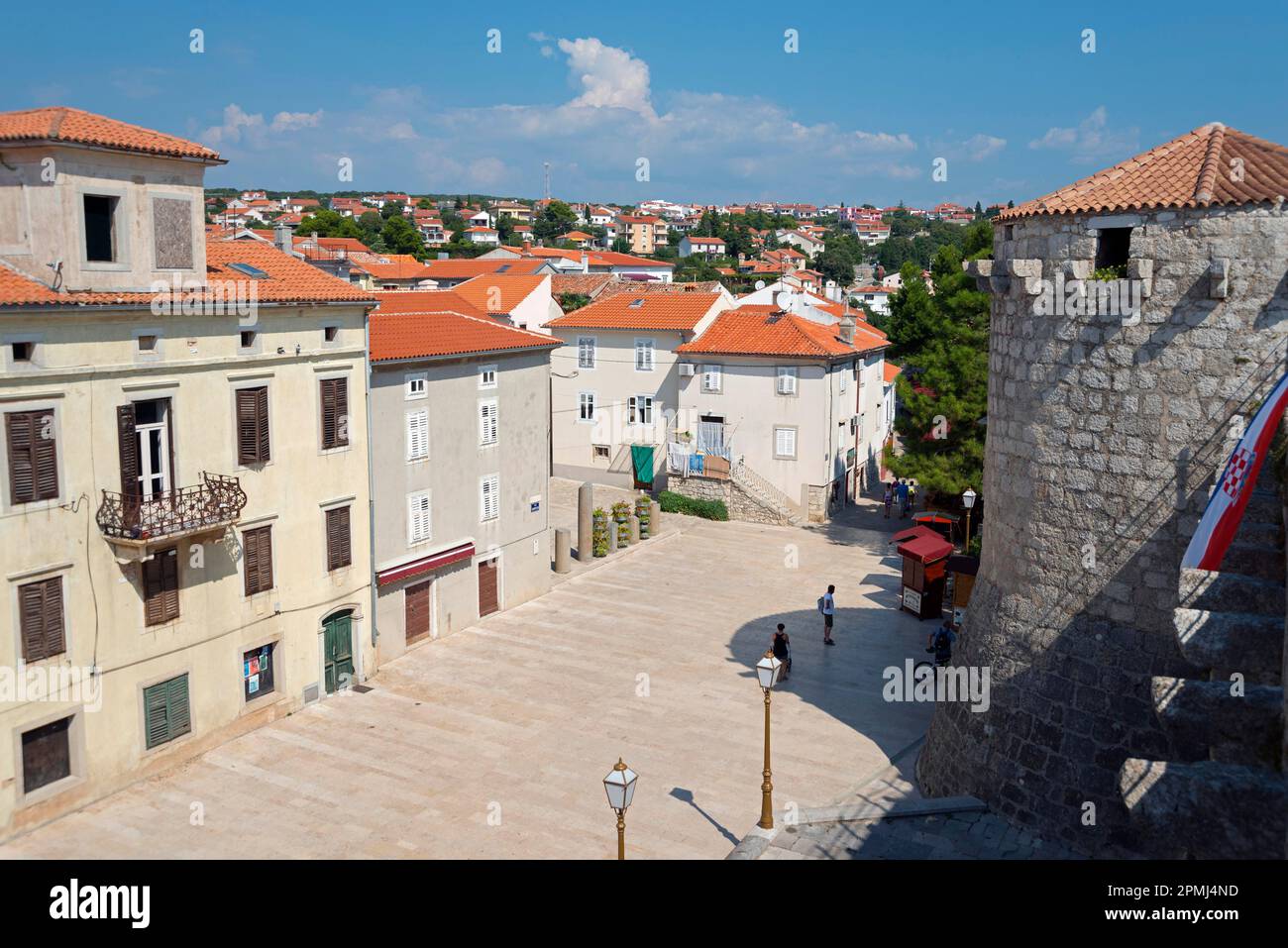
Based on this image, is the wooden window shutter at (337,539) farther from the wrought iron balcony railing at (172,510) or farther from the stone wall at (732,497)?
the stone wall at (732,497)

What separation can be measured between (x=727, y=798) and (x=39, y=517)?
38.2 ft

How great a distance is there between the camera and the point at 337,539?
21859 mm

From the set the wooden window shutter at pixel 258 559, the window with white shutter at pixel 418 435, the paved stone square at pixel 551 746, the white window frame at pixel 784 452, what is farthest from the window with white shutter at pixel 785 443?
the wooden window shutter at pixel 258 559

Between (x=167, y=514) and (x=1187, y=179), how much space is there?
15.9 m

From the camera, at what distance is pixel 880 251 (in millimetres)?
192250

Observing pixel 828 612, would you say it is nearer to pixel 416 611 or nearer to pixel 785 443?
pixel 416 611

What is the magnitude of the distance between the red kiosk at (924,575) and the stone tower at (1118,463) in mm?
11556

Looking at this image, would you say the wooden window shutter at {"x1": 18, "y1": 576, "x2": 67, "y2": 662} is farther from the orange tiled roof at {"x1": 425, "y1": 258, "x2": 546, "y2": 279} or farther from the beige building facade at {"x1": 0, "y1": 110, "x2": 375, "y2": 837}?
the orange tiled roof at {"x1": 425, "y1": 258, "x2": 546, "y2": 279}

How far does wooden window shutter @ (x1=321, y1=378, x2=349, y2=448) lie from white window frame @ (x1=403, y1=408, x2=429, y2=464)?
7.16 feet

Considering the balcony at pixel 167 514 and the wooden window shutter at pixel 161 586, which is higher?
the balcony at pixel 167 514

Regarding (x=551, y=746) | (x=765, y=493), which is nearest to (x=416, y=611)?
(x=551, y=746)

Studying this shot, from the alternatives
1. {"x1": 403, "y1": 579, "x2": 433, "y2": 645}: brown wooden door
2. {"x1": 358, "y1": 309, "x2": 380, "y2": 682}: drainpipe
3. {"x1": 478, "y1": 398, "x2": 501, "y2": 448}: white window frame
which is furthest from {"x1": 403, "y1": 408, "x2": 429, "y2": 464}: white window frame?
{"x1": 403, "y1": 579, "x2": 433, "y2": 645}: brown wooden door

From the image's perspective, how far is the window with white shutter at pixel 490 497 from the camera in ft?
87.8

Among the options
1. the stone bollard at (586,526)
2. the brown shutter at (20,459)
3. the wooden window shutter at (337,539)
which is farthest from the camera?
the stone bollard at (586,526)
